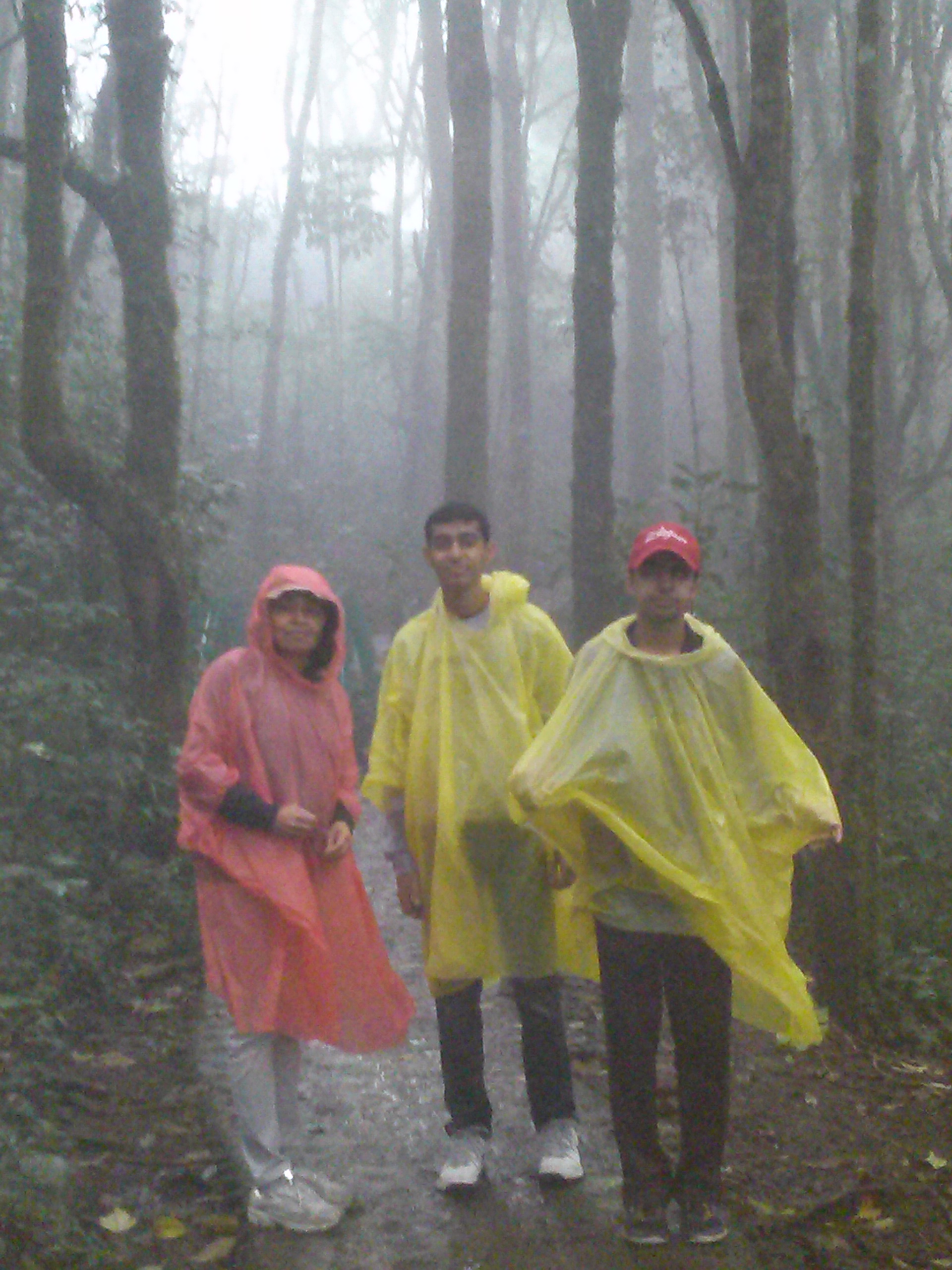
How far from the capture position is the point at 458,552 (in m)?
4.60

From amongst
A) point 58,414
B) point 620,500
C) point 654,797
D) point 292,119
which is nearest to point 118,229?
point 58,414

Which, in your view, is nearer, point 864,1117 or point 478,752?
point 478,752

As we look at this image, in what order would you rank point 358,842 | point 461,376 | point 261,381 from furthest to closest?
1. point 261,381
2. point 461,376
3. point 358,842

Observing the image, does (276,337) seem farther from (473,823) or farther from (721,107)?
(473,823)

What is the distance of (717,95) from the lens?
20.9ft

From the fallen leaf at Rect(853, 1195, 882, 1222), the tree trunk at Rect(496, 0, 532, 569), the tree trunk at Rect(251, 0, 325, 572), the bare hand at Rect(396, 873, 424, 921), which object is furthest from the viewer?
the tree trunk at Rect(251, 0, 325, 572)

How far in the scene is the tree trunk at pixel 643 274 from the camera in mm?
23625

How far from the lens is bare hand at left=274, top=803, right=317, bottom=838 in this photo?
4.30 meters

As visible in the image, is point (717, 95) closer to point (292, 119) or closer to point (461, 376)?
point (461, 376)

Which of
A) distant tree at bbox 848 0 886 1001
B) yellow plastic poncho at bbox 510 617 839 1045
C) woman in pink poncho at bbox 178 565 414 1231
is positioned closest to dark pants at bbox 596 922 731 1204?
→ yellow plastic poncho at bbox 510 617 839 1045

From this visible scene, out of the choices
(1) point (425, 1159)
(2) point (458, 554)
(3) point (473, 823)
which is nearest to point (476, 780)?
(3) point (473, 823)

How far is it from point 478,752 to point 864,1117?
102 inches

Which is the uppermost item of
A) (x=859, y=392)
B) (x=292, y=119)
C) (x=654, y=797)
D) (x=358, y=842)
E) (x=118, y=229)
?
(x=292, y=119)

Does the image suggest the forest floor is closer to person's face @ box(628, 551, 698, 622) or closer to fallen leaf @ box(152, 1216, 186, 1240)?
fallen leaf @ box(152, 1216, 186, 1240)
